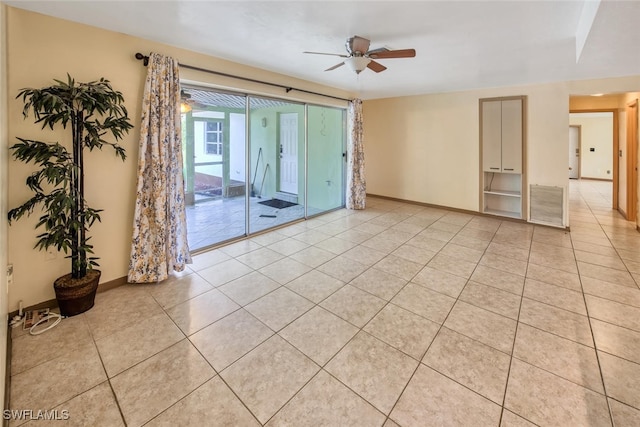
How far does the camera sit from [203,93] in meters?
3.68

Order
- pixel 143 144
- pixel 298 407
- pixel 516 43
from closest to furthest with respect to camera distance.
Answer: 1. pixel 298 407
2. pixel 143 144
3. pixel 516 43

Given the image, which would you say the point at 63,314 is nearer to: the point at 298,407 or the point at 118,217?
the point at 118,217

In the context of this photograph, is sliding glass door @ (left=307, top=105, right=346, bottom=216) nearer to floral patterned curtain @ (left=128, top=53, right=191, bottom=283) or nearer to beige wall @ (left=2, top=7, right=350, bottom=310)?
beige wall @ (left=2, top=7, right=350, bottom=310)

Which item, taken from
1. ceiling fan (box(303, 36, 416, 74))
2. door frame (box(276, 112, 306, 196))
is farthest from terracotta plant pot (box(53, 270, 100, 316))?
door frame (box(276, 112, 306, 196))

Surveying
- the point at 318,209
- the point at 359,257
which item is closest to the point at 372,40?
the point at 359,257

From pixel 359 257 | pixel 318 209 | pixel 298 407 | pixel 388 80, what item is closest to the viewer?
pixel 298 407

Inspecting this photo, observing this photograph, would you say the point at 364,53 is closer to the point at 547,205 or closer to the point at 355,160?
the point at 355,160

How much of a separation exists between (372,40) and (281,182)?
142 inches

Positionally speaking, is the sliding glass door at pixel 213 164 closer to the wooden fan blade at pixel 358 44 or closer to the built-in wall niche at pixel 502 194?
the wooden fan blade at pixel 358 44

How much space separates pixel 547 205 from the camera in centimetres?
483

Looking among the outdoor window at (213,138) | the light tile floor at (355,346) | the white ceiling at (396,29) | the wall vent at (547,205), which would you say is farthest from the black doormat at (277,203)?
the wall vent at (547,205)

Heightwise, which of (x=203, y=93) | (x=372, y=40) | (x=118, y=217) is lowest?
(x=118, y=217)

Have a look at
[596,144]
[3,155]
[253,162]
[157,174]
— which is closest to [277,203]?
[253,162]

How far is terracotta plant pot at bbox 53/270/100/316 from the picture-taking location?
235 centimetres
